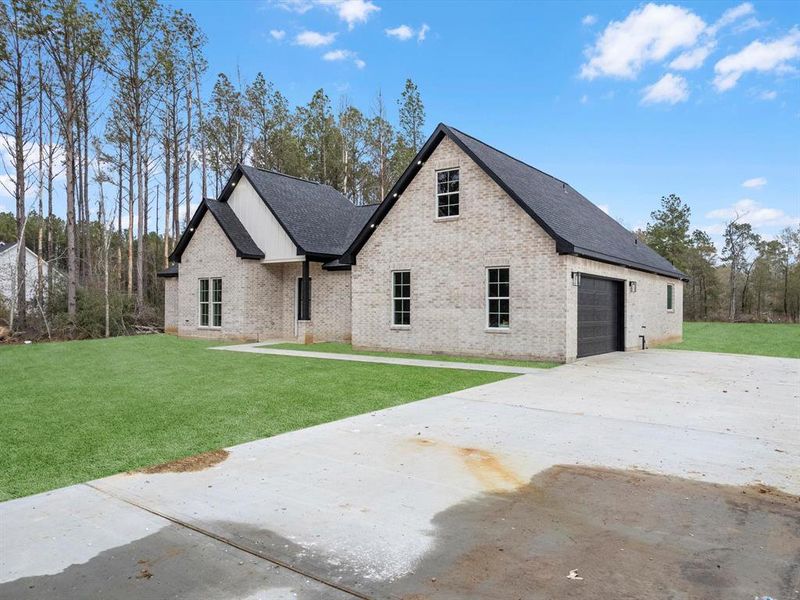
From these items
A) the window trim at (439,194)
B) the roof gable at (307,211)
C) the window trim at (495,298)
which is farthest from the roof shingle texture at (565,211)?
the roof gable at (307,211)

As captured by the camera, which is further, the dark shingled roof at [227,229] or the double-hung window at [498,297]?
the dark shingled roof at [227,229]

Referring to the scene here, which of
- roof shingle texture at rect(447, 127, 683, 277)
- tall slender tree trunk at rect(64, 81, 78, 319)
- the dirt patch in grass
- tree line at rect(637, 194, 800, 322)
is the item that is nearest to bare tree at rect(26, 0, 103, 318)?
tall slender tree trunk at rect(64, 81, 78, 319)

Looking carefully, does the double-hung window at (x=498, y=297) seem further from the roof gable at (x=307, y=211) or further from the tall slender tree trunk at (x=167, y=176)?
the tall slender tree trunk at (x=167, y=176)

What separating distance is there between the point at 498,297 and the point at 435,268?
2258 millimetres

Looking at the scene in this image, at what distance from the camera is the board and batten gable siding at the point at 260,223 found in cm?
2025

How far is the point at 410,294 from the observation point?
56.4 feet

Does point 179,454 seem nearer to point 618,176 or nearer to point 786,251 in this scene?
point 618,176

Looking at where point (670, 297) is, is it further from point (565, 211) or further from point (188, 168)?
point (188, 168)

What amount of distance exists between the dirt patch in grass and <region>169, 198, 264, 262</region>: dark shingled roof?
15.3 meters

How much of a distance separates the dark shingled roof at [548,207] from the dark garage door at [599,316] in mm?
869

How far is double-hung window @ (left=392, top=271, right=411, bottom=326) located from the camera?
17.5 m

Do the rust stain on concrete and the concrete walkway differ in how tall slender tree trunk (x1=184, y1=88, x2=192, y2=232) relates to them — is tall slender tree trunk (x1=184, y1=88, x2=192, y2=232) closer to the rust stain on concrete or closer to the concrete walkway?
the concrete walkway

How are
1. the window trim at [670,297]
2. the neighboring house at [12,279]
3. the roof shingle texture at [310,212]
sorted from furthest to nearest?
1. the neighboring house at [12,279]
2. the window trim at [670,297]
3. the roof shingle texture at [310,212]

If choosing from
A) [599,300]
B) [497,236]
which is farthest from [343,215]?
[599,300]
